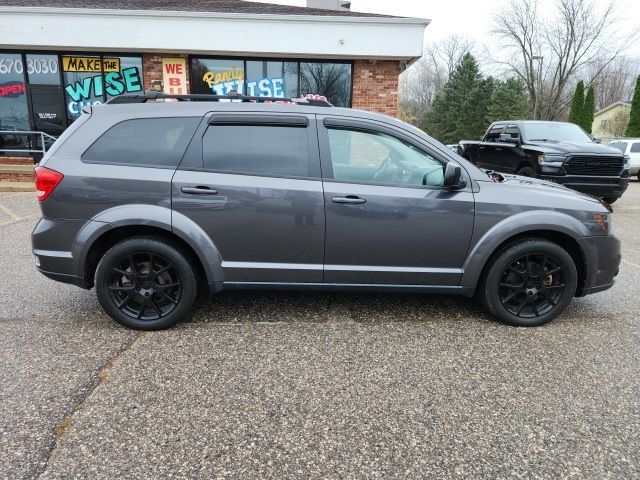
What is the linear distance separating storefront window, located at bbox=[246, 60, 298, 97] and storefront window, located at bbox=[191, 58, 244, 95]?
0.27m

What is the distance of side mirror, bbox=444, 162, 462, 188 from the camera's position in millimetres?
3482

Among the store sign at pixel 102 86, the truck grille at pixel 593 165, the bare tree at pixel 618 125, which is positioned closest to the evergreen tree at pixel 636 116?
the bare tree at pixel 618 125

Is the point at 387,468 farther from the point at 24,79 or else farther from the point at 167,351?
the point at 24,79

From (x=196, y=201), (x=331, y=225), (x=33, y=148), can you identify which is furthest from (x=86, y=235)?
(x=33, y=148)

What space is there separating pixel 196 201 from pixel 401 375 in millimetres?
1928

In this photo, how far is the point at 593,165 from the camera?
29.6 ft

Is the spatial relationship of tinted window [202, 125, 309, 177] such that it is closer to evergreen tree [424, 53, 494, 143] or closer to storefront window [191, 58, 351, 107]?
storefront window [191, 58, 351, 107]

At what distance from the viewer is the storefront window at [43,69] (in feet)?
42.0

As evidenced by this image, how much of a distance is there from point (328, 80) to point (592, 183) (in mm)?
7107

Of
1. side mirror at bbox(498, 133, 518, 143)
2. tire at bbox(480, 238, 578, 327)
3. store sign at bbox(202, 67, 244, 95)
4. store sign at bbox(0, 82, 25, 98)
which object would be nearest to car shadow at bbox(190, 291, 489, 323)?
tire at bbox(480, 238, 578, 327)

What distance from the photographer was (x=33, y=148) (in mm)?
13180

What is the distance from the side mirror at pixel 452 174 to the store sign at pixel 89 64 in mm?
12029

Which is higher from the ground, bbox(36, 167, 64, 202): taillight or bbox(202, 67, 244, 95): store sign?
bbox(202, 67, 244, 95): store sign

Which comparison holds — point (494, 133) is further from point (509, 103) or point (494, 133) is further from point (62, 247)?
point (509, 103)
